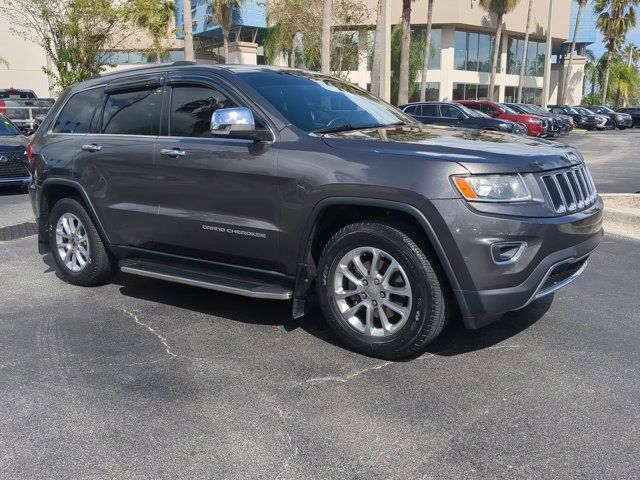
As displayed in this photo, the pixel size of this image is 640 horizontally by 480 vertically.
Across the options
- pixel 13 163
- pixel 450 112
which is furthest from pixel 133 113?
pixel 450 112

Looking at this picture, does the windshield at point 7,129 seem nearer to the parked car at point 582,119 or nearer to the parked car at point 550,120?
the parked car at point 550,120

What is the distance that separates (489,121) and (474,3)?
26555mm

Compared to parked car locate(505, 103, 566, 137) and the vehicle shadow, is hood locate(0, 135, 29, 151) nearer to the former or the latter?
the vehicle shadow

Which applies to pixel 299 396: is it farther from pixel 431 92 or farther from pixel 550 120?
pixel 431 92

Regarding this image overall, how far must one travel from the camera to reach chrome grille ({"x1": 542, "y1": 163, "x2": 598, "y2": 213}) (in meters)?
3.91

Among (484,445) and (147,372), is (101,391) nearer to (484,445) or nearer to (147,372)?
(147,372)

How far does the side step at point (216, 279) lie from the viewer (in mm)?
4371

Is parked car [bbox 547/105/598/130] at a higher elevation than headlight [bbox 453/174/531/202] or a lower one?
lower

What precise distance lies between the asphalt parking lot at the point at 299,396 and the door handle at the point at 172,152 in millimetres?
1265

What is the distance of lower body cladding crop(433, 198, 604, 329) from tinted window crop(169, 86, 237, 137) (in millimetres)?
1970

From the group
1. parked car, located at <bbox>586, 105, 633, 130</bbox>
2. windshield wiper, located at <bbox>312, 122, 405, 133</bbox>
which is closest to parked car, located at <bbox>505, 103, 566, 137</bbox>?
parked car, located at <bbox>586, 105, 633, 130</bbox>

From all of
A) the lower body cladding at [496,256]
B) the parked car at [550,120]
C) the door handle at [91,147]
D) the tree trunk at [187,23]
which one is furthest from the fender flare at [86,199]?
the parked car at [550,120]

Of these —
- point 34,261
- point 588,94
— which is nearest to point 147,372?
point 34,261

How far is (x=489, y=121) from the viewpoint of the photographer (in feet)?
71.7
